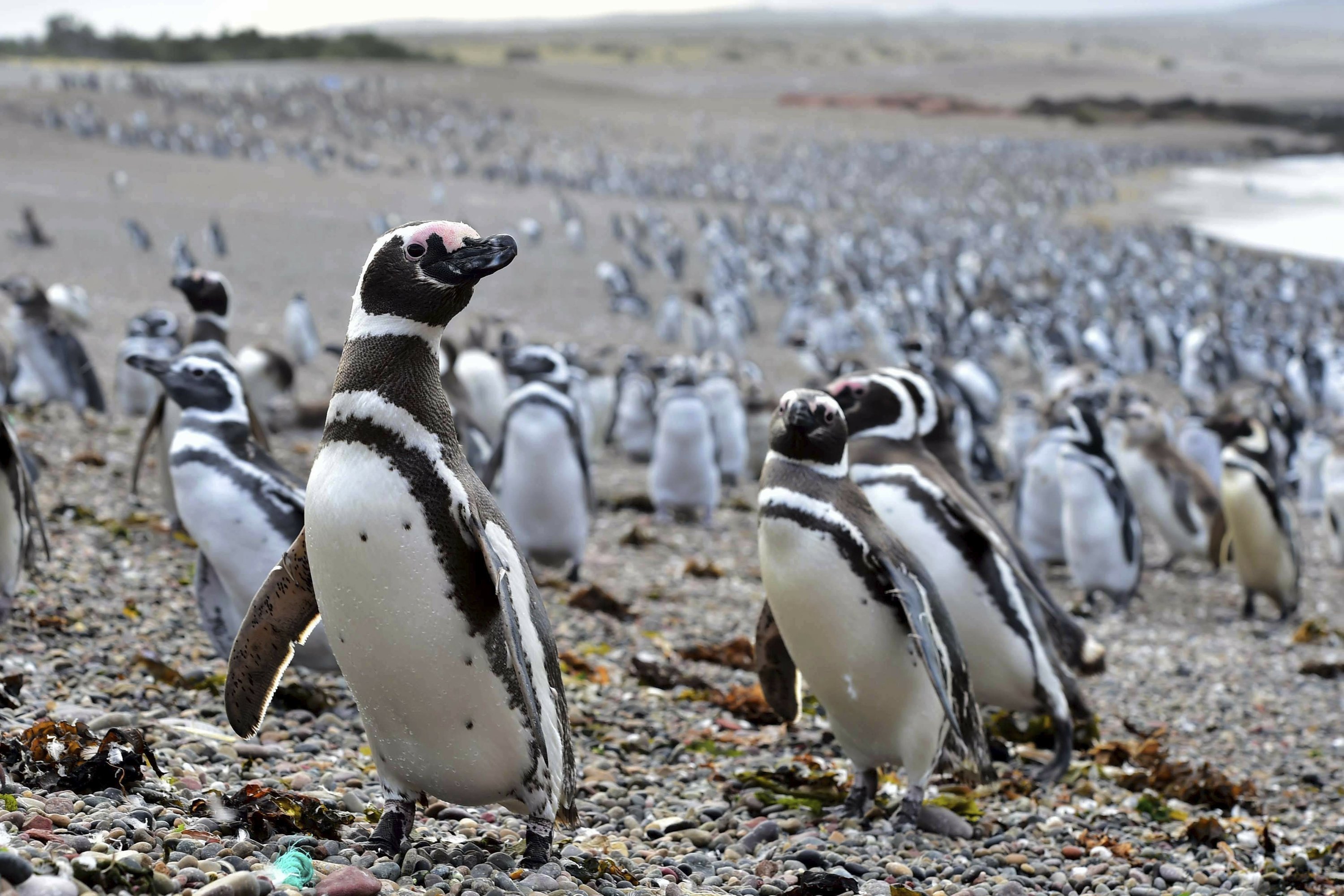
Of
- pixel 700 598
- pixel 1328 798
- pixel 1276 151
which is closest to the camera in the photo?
pixel 1328 798

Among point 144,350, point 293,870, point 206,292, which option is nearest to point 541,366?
point 206,292

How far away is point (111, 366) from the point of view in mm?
12844

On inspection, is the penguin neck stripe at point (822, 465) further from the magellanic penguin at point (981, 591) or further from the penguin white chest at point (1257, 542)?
the penguin white chest at point (1257, 542)

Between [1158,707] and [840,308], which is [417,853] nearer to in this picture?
[1158,707]

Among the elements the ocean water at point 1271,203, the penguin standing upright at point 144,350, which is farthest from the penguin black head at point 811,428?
the ocean water at point 1271,203

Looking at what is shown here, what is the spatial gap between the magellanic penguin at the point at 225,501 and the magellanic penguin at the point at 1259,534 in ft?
20.6

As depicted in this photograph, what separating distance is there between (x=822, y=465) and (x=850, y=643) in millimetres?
526

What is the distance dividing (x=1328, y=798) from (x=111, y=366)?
11365mm

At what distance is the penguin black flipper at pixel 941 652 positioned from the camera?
367cm

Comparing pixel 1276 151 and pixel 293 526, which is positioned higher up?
pixel 1276 151

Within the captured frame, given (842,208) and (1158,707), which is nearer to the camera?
(1158,707)

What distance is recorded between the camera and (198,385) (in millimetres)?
4695

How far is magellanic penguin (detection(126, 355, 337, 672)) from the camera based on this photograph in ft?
14.3

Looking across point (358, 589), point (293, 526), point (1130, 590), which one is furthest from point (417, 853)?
point (1130, 590)
